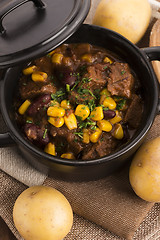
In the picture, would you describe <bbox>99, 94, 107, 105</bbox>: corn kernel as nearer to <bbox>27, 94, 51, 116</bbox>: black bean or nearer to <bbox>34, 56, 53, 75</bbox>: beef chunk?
<bbox>27, 94, 51, 116</bbox>: black bean

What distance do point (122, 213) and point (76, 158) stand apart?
0.71 meters

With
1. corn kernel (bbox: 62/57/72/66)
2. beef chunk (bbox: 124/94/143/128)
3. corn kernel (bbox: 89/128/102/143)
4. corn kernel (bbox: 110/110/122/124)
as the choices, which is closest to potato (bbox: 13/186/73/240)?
corn kernel (bbox: 89/128/102/143)

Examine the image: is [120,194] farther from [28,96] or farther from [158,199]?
[28,96]

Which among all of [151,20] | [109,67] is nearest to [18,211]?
[109,67]

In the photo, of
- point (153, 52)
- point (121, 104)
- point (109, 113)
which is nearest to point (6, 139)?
point (109, 113)

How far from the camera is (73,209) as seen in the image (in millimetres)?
3109

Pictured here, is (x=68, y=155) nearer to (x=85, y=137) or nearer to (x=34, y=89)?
(x=85, y=137)

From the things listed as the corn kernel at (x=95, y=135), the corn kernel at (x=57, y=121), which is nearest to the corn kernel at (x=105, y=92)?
the corn kernel at (x=95, y=135)

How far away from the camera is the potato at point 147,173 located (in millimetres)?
2812

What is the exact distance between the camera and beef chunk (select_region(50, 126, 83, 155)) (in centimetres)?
278

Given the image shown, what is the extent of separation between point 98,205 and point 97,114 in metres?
0.89

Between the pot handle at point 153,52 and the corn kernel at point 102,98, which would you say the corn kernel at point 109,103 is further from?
the pot handle at point 153,52

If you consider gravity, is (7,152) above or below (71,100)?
below

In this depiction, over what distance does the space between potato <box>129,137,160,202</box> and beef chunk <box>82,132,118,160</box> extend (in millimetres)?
291
